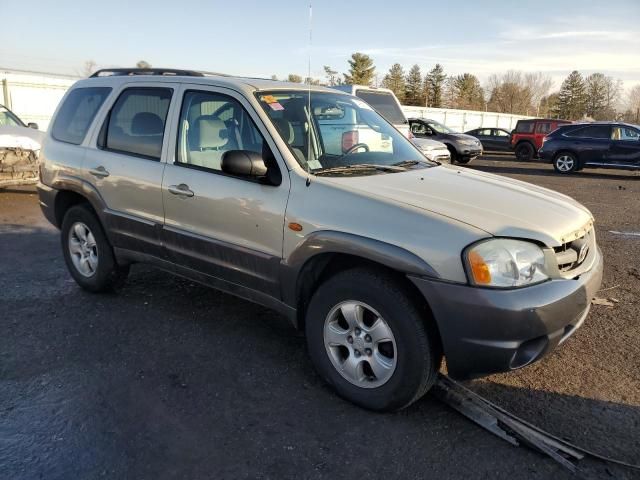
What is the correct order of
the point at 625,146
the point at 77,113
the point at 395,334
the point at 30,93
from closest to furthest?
the point at 395,334 < the point at 77,113 < the point at 625,146 < the point at 30,93

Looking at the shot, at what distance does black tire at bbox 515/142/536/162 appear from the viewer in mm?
22798

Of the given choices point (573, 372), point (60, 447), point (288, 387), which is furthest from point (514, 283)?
point (60, 447)

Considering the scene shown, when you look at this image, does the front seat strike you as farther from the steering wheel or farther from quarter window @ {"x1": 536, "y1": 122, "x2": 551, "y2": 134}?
quarter window @ {"x1": 536, "y1": 122, "x2": 551, "y2": 134}

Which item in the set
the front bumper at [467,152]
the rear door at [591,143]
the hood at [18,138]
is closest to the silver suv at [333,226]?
the hood at [18,138]

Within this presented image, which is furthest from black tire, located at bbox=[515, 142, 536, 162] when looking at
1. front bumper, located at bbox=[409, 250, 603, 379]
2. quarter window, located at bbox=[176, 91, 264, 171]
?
front bumper, located at bbox=[409, 250, 603, 379]

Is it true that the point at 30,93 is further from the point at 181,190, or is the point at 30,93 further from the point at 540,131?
the point at 540,131

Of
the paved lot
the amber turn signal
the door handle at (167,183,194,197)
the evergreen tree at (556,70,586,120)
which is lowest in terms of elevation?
the paved lot

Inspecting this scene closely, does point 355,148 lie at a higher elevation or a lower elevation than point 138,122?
lower

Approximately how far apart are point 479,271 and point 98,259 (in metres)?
3.44

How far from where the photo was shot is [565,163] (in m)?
17.2

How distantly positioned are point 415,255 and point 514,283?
1.65 feet

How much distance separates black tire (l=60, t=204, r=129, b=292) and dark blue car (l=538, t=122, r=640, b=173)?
51.6 ft

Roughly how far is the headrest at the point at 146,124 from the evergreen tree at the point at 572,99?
7587 centimetres

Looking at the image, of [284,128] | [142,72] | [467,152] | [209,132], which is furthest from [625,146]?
[209,132]
